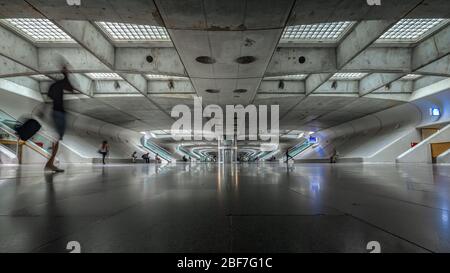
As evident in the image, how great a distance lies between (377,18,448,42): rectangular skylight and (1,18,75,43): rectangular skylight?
607 inches

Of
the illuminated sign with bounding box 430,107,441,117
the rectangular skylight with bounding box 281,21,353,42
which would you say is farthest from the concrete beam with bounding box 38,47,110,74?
the illuminated sign with bounding box 430,107,441,117

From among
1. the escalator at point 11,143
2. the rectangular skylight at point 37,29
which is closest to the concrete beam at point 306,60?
the rectangular skylight at point 37,29

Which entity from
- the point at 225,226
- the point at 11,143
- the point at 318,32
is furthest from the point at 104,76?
the point at 225,226

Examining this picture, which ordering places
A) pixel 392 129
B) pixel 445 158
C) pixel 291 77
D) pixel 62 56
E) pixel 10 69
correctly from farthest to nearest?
pixel 392 129 < pixel 291 77 < pixel 445 158 < pixel 10 69 < pixel 62 56

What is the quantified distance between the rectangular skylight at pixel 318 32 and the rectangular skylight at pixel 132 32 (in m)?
5.98

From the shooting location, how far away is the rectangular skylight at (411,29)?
11298 millimetres

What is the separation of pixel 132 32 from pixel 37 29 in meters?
4.30

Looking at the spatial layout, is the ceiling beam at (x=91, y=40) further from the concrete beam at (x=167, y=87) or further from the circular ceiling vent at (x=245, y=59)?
the circular ceiling vent at (x=245, y=59)

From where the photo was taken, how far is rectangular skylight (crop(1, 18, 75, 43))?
11.3 metres

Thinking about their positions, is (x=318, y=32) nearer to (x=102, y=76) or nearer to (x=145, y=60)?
(x=145, y=60)

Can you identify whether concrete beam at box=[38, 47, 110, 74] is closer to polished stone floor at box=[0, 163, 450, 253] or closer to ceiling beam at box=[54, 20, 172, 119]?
ceiling beam at box=[54, 20, 172, 119]

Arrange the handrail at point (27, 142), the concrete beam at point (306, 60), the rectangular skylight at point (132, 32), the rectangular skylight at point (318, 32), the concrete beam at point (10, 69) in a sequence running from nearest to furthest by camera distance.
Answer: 1. the rectangular skylight at point (318, 32)
2. the rectangular skylight at point (132, 32)
3. the concrete beam at point (306, 60)
4. the concrete beam at point (10, 69)
5. the handrail at point (27, 142)

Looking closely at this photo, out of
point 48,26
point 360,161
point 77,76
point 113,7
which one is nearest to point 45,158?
point 77,76

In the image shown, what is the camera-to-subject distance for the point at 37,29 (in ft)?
39.5
